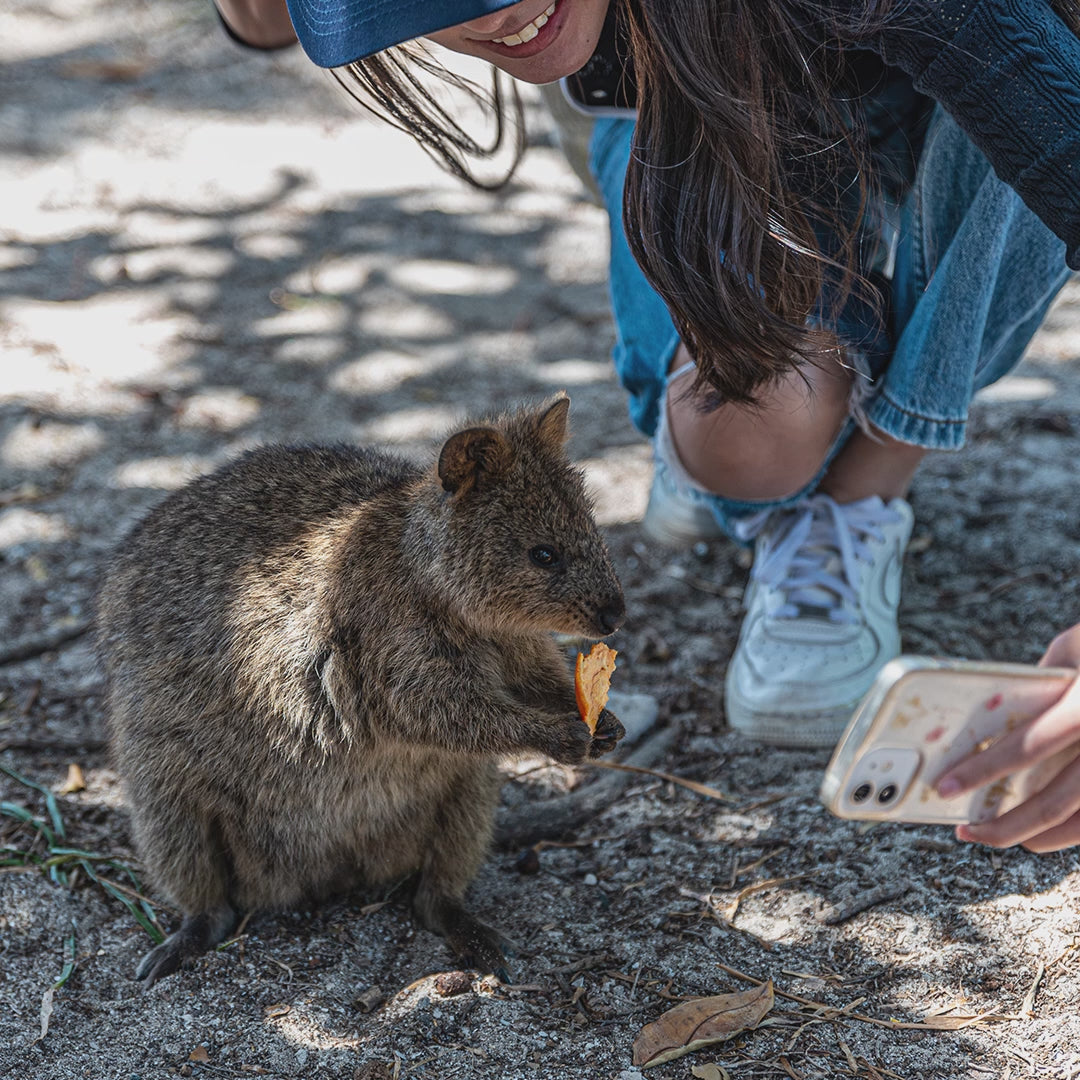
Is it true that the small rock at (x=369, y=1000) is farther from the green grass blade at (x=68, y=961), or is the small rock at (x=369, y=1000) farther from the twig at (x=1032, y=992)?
the twig at (x=1032, y=992)

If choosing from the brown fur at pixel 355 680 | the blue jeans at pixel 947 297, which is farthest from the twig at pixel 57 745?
the blue jeans at pixel 947 297

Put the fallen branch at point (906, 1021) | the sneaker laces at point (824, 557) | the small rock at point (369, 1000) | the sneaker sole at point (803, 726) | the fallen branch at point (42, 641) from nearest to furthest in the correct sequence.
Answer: the fallen branch at point (906, 1021), the small rock at point (369, 1000), the sneaker sole at point (803, 726), the sneaker laces at point (824, 557), the fallen branch at point (42, 641)

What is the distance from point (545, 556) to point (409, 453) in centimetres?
164

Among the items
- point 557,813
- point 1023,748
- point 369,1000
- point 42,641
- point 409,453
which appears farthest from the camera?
point 409,453

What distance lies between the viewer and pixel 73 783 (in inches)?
106

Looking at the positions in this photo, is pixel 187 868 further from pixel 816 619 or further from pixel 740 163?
pixel 740 163

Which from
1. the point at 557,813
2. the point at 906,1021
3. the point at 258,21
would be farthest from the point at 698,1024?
the point at 258,21

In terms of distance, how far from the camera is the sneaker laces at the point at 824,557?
289cm

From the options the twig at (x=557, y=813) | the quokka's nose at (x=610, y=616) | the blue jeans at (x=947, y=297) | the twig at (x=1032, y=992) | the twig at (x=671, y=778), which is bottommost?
the twig at (x=557, y=813)

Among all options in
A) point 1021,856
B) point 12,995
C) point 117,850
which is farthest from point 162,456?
point 1021,856

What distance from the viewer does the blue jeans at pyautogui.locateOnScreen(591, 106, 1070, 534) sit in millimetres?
2502

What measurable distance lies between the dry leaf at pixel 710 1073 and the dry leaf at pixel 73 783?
1.47 metres

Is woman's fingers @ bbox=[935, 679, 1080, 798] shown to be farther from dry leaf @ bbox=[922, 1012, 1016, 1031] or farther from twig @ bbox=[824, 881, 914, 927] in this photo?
twig @ bbox=[824, 881, 914, 927]

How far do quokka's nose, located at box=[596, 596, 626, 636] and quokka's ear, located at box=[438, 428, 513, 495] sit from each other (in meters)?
0.31
